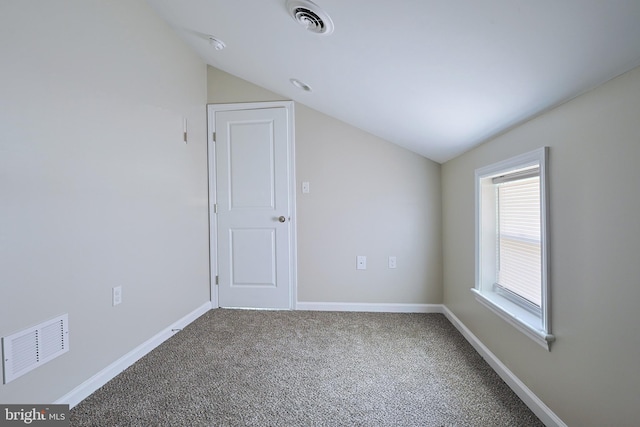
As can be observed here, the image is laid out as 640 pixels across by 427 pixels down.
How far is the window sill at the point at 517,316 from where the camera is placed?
3.89 ft

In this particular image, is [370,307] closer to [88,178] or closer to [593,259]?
[593,259]

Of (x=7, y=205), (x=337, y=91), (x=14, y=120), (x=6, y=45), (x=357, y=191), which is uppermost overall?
(x=337, y=91)

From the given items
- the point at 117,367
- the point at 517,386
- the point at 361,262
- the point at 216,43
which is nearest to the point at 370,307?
the point at 361,262

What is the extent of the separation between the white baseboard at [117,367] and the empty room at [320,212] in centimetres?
1

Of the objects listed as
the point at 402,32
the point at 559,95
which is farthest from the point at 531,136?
the point at 402,32

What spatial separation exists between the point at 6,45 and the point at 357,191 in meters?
2.25

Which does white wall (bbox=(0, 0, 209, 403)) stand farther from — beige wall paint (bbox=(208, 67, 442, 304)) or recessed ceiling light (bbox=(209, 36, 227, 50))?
beige wall paint (bbox=(208, 67, 442, 304))

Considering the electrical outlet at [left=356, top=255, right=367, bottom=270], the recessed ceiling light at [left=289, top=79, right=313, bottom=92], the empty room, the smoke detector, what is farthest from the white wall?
the electrical outlet at [left=356, top=255, right=367, bottom=270]

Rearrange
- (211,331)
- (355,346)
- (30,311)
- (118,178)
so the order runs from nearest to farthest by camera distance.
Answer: (30,311) → (118,178) → (355,346) → (211,331)

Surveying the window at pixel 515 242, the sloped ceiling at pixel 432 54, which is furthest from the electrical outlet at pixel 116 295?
the window at pixel 515 242

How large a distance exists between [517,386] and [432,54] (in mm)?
1662

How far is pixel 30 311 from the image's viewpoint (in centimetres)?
117

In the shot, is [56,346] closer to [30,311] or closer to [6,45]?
[30,311]

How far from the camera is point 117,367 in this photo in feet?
5.23
